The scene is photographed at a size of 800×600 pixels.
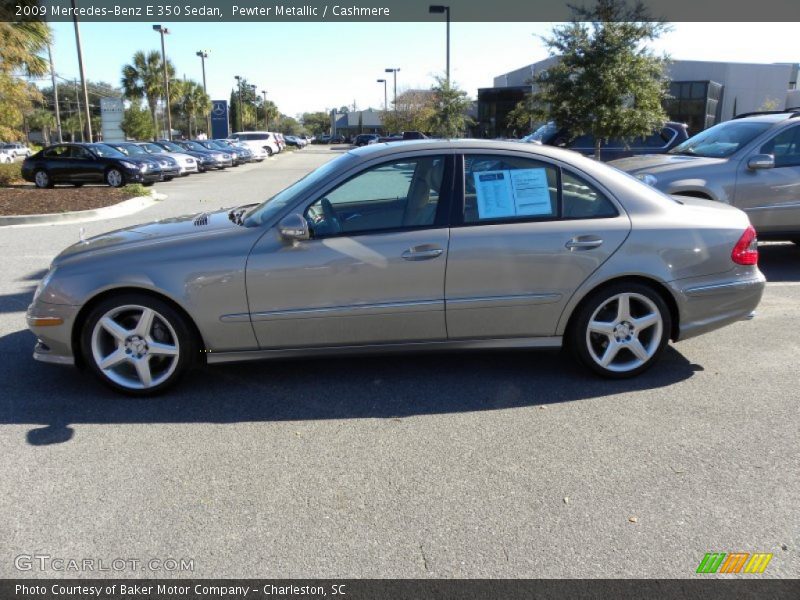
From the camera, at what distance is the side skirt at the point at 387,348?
4.22 meters

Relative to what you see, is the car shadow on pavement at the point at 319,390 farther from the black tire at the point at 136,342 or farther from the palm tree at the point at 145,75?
the palm tree at the point at 145,75

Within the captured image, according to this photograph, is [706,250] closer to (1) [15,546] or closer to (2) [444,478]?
(2) [444,478]

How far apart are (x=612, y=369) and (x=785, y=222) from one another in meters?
4.66

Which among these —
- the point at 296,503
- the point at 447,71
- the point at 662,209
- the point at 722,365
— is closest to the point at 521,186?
the point at 662,209

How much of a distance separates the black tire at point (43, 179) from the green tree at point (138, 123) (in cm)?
5066

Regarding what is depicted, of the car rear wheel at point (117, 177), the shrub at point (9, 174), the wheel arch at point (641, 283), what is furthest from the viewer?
the shrub at point (9, 174)

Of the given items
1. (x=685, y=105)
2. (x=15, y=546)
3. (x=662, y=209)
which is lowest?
(x=15, y=546)

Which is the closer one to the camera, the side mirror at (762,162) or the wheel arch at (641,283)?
the wheel arch at (641,283)

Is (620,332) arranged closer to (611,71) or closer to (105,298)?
(105,298)

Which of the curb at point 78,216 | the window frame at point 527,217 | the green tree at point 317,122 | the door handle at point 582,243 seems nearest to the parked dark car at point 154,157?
the curb at point 78,216

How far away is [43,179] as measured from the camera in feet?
68.9

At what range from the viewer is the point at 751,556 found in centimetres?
268

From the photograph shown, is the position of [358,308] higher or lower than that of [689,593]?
higher

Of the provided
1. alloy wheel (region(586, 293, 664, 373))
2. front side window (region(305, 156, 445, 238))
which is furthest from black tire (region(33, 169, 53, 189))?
alloy wheel (region(586, 293, 664, 373))
